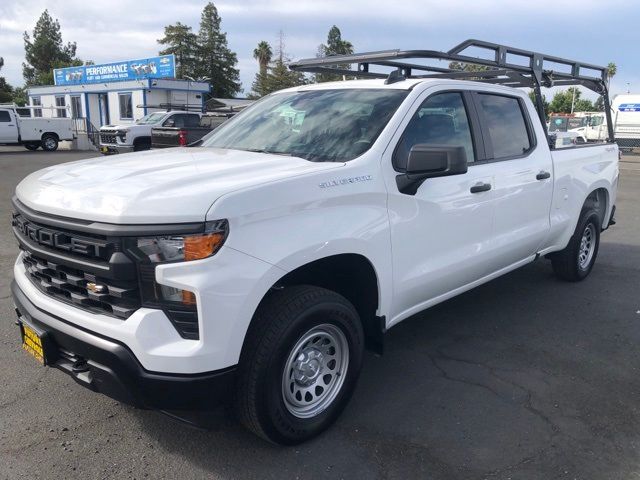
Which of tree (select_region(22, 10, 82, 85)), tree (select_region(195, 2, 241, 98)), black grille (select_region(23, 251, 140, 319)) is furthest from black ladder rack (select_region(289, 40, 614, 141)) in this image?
tree (select_region(22, 10, 82, 85))

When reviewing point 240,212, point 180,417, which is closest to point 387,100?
point 240,212

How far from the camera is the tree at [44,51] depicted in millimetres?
84312

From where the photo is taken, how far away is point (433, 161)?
10.8 feet

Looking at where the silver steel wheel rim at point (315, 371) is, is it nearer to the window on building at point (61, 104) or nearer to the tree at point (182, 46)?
the window on building at point (61, 104)

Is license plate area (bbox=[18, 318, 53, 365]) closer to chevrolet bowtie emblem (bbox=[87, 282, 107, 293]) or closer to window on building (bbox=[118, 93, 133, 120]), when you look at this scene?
chevrolet bowtie emblem (bbox=[87, 282, 107, 293])

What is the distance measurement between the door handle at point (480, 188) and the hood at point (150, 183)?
1.26 m

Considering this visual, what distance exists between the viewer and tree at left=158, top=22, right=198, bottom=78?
68.3 meters

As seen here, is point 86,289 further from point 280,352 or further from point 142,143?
point 142,143

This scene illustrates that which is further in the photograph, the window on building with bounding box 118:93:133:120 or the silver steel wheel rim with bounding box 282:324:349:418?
the window on building with bounding box 118:93:133:120

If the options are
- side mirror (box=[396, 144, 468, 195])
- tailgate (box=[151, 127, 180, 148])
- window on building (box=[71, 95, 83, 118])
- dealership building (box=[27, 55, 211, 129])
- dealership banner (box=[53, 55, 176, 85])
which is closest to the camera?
side mirror (box=[396, 144, 468, 195])

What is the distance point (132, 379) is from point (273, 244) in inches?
34.2

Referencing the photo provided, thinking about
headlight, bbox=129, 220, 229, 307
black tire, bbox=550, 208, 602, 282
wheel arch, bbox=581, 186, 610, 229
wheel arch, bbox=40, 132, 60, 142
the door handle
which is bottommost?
black tire, bbox=550, 208, 602, 282

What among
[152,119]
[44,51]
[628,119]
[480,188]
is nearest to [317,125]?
[480,188]

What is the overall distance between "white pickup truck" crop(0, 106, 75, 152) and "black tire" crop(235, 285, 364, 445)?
2747 cm
